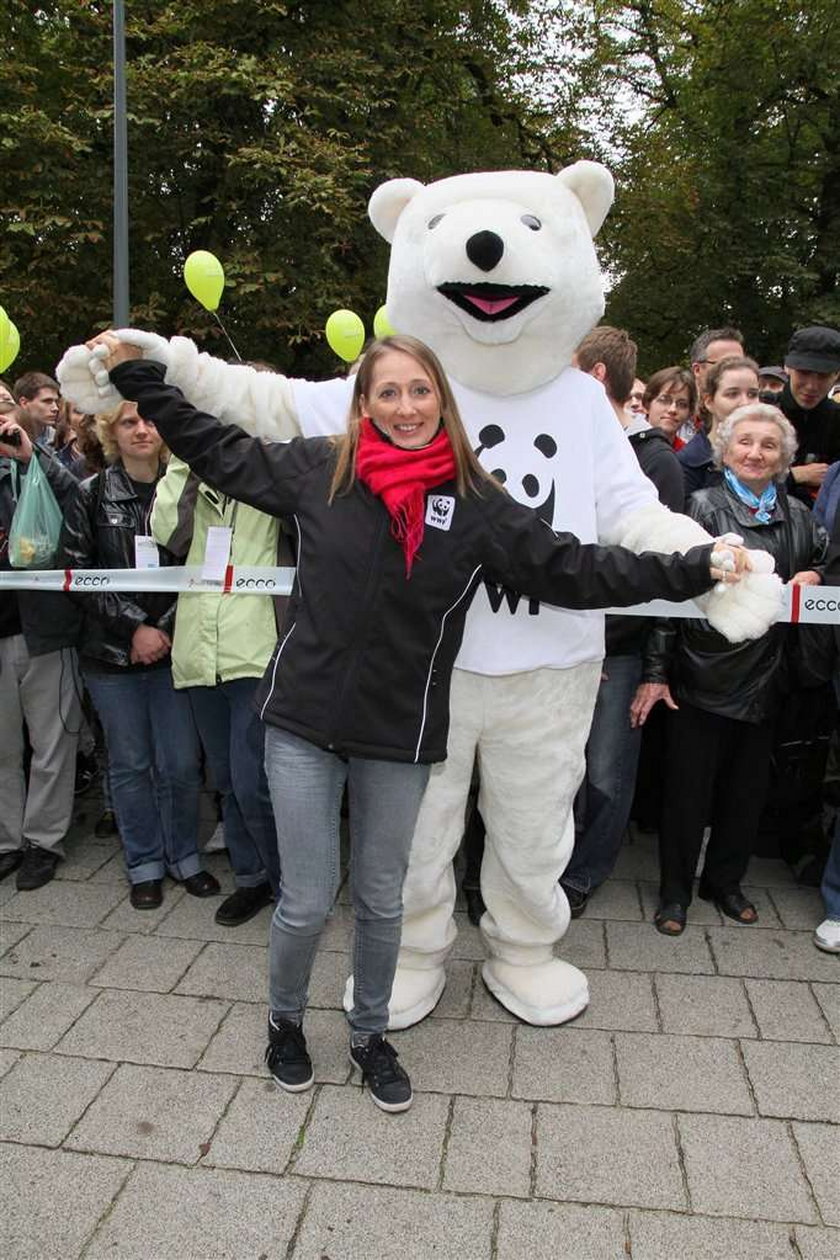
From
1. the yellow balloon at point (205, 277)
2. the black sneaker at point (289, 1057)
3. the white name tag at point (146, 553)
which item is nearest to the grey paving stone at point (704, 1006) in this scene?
the black sneaker at point (289, 1057)

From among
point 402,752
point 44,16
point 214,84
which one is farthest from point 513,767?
point 44,16

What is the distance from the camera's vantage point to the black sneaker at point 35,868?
4.21m

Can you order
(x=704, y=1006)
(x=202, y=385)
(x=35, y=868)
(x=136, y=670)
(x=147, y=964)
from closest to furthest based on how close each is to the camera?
(x=202, y=385) → (x=704, y=1006) → (x=147, y=964) → (x=136, y=670) → (x=35, y=868)

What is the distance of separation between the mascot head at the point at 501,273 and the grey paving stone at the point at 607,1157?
208cm

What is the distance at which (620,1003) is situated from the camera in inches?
135

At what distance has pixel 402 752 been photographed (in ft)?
8.61

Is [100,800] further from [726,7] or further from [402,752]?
[726,7]

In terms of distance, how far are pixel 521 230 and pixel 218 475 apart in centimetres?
112

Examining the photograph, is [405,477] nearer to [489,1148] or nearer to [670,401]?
[489,1148]

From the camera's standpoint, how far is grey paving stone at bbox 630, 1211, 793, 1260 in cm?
239

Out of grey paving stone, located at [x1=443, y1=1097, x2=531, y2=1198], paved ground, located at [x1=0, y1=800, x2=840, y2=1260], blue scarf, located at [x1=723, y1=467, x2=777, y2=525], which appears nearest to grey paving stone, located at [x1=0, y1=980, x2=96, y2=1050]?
paved ground, located at [x1=0, y1=800, x2=840, y2=1260]

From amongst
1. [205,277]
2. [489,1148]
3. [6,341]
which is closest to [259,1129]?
[489,1148]

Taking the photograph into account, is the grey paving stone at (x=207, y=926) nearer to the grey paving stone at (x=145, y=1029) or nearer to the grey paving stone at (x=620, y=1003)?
the grey paving stone at (x=145, y=1029)

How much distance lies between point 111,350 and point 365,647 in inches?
40.9
